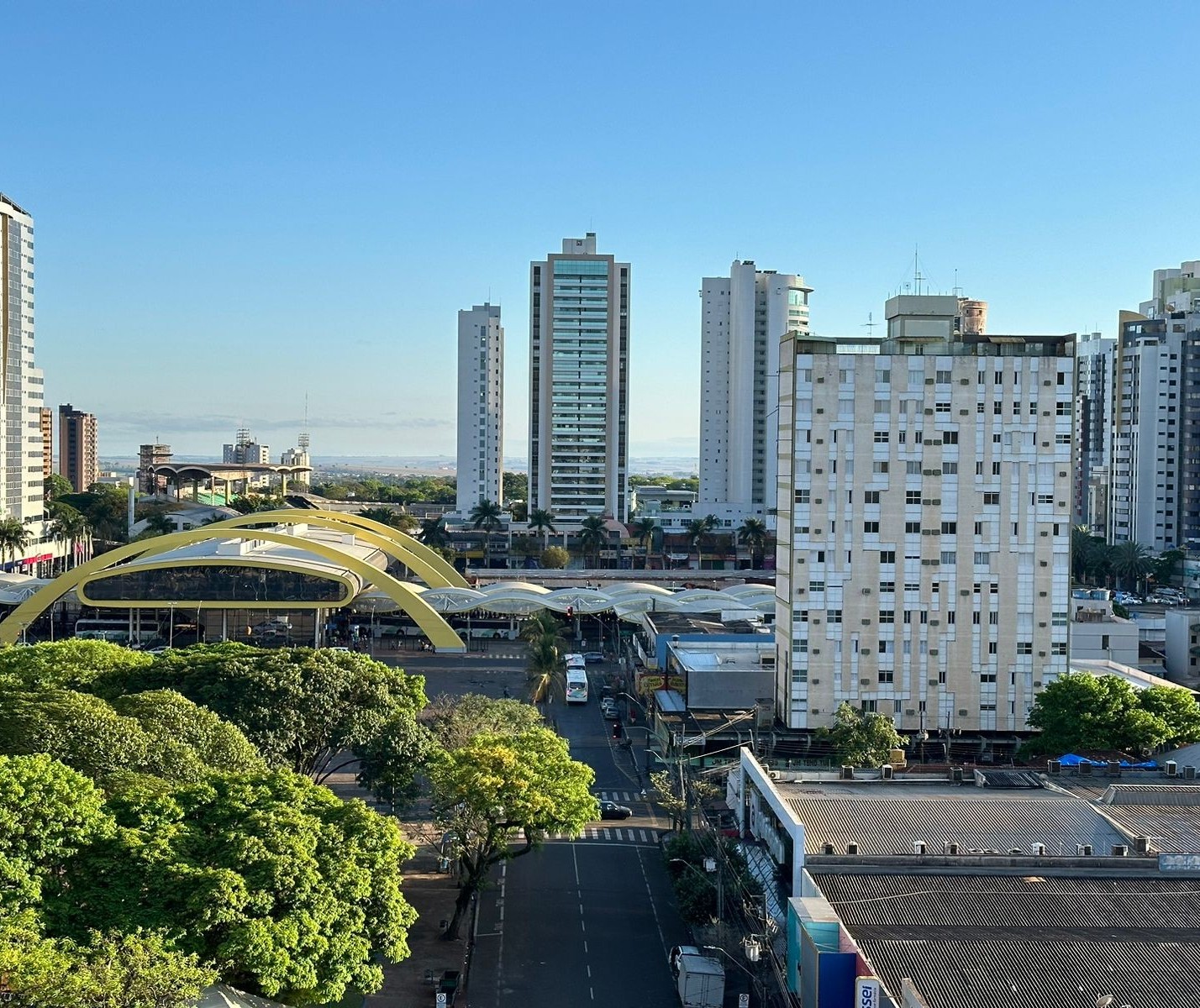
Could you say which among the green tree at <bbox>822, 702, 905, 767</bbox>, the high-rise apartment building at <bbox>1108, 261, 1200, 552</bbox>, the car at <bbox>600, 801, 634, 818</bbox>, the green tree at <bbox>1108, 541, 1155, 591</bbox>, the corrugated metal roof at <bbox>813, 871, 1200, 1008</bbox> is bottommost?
the car at <bbox>600, 801, 634, 818</bbox>

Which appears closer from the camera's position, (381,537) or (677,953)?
(677,953)

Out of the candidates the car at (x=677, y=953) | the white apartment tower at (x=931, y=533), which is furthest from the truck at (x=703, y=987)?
the white apartment tower at (x=931, y=533)

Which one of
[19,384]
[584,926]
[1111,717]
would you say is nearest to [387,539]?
[19,384]

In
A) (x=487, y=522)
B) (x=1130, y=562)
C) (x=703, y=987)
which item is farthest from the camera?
(x=487, y=522)

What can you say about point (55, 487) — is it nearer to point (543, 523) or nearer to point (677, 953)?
point (543, 523)

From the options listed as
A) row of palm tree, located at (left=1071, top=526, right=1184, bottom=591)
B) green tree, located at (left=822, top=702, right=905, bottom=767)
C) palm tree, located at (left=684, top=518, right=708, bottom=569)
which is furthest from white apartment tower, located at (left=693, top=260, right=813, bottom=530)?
green tree, located at (left=822, top=702, right=905, bottom=767)

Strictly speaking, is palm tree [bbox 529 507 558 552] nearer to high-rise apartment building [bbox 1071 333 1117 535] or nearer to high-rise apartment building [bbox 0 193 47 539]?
high-rise apartment building [bbox 0 193 47 539]

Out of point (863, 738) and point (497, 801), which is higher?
point (497, 801)
